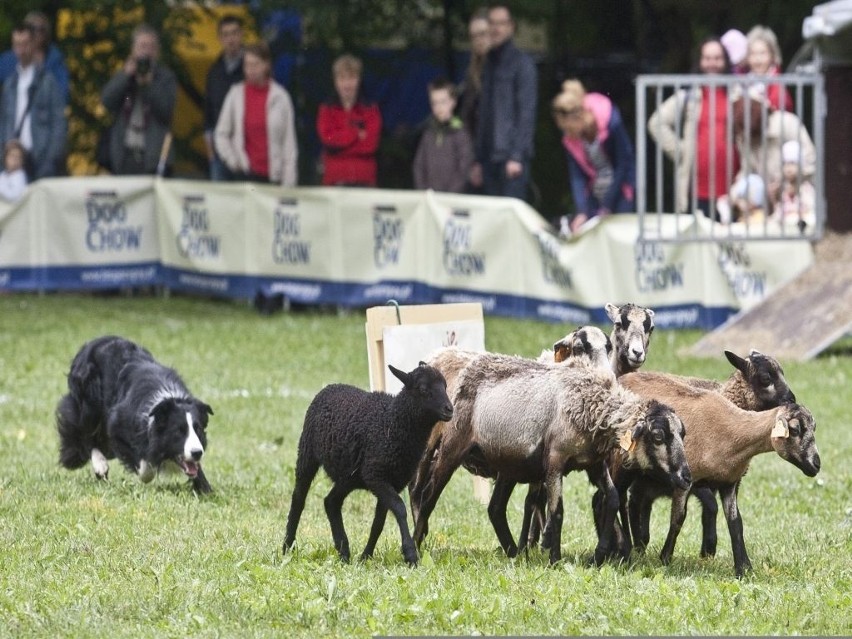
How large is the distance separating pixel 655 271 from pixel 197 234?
5.98m

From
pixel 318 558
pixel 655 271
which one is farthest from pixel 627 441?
pixel 655 271

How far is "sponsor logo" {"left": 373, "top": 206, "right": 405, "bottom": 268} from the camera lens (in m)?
19.2

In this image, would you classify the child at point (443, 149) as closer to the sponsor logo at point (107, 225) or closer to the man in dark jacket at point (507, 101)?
the man in dark jacket at point (507, 101)

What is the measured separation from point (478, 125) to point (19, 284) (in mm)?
5893

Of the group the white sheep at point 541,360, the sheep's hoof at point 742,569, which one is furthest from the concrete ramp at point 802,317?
the sheep's hoof at point 742,569

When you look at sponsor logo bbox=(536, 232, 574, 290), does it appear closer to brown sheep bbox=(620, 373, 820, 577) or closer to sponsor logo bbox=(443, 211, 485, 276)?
sponsor logo bbox=(443, 211, 485, 276)

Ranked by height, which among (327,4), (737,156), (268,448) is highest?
(327,4)

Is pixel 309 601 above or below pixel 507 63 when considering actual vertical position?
below

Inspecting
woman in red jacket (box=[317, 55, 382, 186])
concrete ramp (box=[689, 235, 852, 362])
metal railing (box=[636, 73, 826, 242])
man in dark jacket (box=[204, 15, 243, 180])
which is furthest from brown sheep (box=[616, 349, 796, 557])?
man in dark jacket (box=[204, 15, 243, 180])

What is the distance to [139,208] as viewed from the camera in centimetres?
2102

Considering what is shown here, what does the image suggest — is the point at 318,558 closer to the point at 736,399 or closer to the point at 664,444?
the point at 664,444

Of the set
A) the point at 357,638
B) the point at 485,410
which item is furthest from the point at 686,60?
the point at 357,638

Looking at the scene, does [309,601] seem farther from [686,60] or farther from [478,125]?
[686,60]

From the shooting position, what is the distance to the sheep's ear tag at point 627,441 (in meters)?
7.64
